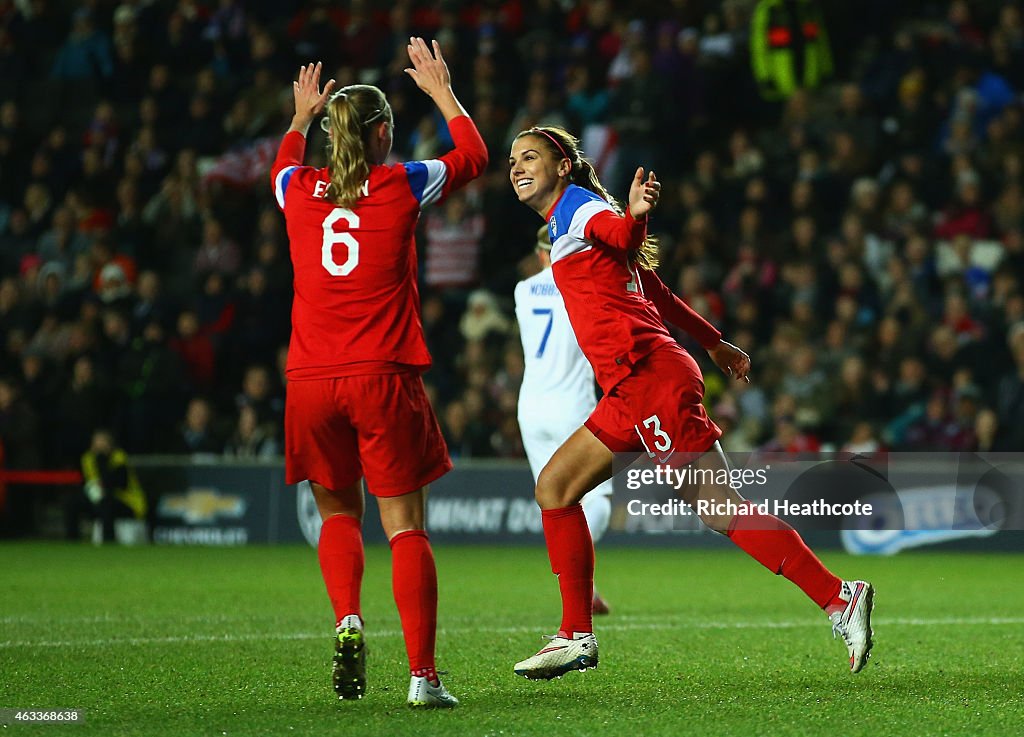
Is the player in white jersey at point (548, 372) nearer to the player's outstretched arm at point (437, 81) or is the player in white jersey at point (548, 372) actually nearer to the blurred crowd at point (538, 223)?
the player's outstretched arm at point (437, 81)

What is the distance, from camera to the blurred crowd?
1523 cm

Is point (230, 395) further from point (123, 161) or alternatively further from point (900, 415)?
point (900, 415)

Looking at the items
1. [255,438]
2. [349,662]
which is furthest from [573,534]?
[255,438]

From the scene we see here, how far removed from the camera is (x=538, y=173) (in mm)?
6160

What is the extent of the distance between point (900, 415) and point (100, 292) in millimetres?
8605

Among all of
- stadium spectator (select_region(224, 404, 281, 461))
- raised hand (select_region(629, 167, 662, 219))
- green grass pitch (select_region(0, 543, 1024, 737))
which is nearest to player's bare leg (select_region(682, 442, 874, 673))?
green grass pitch (select_region(0, 543, 1024, 737))

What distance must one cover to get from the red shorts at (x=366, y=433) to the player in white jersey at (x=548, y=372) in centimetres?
359

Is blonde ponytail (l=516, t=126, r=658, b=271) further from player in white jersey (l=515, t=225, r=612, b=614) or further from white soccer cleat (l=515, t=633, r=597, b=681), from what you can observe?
player in white jersey (l=515, t=225, r=612, b=614)

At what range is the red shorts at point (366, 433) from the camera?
5531mm

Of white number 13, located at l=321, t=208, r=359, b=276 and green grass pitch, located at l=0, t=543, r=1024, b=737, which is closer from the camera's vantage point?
green grass pitch, located at l=0, t=543, r=1024, b=737

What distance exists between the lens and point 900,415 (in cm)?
1484

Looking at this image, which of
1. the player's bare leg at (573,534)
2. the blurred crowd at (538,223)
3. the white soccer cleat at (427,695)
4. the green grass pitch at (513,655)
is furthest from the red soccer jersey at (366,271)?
the blurred crowd at (538,223)

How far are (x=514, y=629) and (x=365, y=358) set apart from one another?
297cm

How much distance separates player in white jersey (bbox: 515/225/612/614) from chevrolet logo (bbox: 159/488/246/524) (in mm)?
6540
